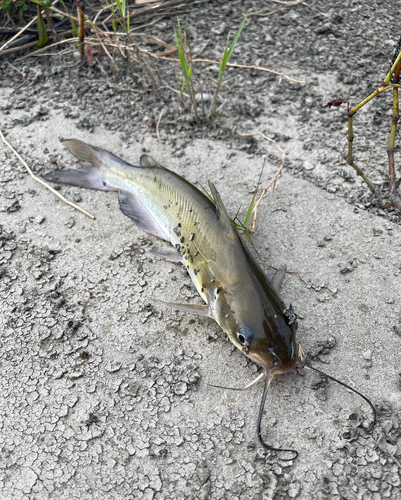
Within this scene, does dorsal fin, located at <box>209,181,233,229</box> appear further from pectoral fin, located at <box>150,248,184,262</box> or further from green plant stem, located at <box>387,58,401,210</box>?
green plant stem, located at <box>387,58,401,210</box>

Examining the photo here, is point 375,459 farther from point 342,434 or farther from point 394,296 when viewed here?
point 394,296

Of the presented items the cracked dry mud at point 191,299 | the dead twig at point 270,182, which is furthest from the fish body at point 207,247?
the dead twig at point 270,182

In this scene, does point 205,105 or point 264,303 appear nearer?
point 264,303

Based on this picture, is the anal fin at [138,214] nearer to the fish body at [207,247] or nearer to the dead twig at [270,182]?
the fish body at [207,247]

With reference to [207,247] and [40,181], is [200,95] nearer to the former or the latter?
[40,181]

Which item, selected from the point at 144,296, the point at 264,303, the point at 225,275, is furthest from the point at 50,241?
the point at 264,303

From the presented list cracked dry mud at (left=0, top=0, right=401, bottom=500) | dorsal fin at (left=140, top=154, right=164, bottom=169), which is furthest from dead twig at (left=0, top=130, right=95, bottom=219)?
dorsal fin at (left=140, top=154, right=164, bottom=169)

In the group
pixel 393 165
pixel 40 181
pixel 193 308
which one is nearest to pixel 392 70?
pixel 393 165
